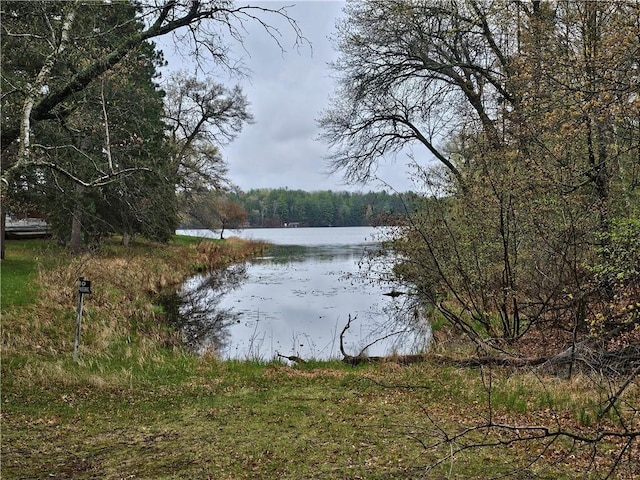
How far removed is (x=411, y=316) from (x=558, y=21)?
9.20 meters

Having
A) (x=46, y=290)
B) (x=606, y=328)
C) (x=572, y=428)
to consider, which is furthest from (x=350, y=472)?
(x=46, y=290)

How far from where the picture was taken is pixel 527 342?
956cm

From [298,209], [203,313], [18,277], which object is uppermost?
[298,209]

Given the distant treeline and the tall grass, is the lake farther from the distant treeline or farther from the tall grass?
the distant treeline

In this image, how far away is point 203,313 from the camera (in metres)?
16.4

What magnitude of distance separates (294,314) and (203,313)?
10.4 feet

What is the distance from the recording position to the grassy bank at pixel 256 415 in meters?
4.35

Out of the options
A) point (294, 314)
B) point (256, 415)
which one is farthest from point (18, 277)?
point (256, 415)

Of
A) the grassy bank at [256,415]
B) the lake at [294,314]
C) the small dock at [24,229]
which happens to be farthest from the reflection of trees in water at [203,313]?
the small dock at [24,229]

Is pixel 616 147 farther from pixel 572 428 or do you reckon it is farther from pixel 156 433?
pixel 156 433

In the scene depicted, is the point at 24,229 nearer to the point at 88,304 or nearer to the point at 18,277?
the point at 18,277

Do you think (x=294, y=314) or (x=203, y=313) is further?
(x=203, y=313)

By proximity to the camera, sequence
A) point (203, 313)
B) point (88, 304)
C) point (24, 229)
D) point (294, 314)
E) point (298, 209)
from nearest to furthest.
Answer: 1. point (88, 304)
2. point (294, 314)
3. point (203, 313)
4. point (24, 229)
5. point (298, 209)

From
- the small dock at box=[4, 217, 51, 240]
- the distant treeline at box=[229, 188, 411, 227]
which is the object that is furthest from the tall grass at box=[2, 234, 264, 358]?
the distant treeline at box=[229, 188, 411, 227]
